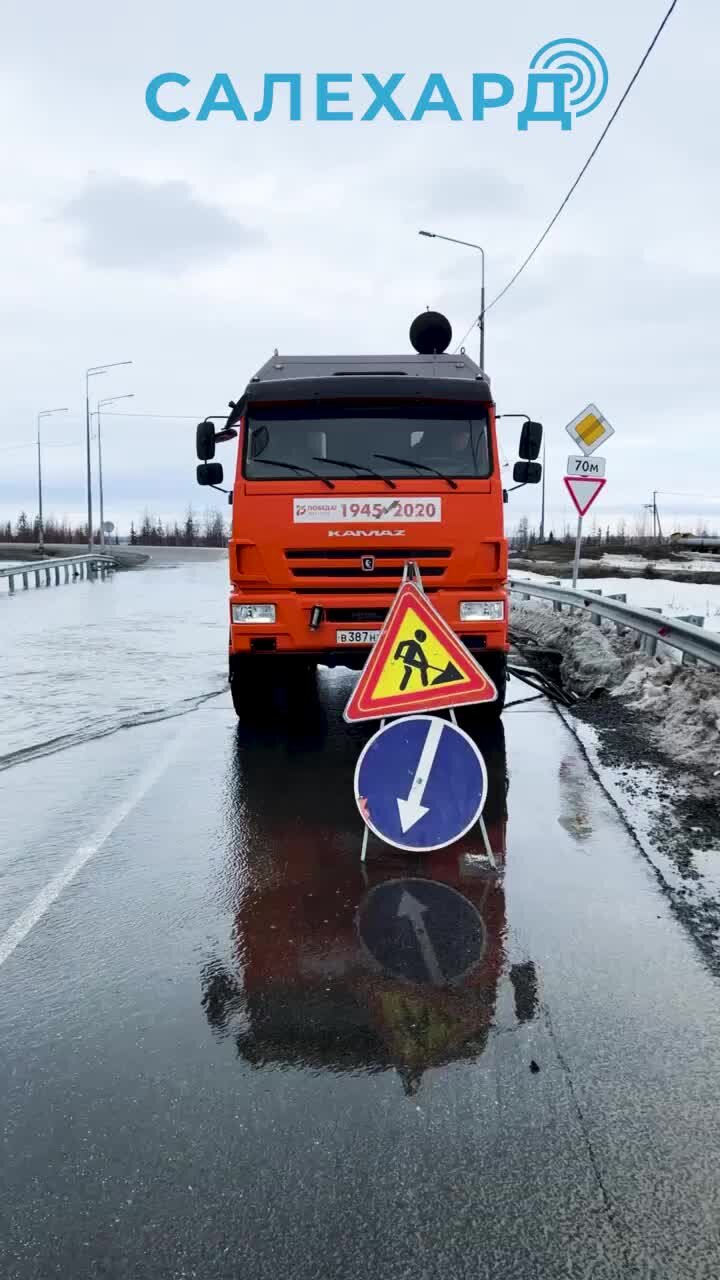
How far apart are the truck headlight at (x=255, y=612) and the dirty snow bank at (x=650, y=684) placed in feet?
10.6

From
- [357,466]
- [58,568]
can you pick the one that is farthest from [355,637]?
[58,568]

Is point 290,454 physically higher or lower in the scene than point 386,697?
higher

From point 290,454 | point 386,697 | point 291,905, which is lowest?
point 291,905

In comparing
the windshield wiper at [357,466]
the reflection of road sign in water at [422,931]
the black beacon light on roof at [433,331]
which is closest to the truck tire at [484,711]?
the windshield wiper at [357,466]

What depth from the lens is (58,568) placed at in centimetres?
3388

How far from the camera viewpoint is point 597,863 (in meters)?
4.93

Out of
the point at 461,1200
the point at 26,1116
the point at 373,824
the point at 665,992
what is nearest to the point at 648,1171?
the point at 461,1200

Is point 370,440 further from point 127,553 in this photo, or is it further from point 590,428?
point 127,553

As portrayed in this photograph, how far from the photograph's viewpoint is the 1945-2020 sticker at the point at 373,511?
25.8 feet

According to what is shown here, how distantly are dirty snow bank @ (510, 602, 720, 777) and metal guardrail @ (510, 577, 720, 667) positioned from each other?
0.23m

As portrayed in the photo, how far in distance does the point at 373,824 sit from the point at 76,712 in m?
5.36

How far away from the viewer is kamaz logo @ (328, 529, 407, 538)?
7.84 metres

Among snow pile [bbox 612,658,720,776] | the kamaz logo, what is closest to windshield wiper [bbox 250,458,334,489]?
the kamaz logo

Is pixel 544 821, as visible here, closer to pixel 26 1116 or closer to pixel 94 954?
pixel 94 954
